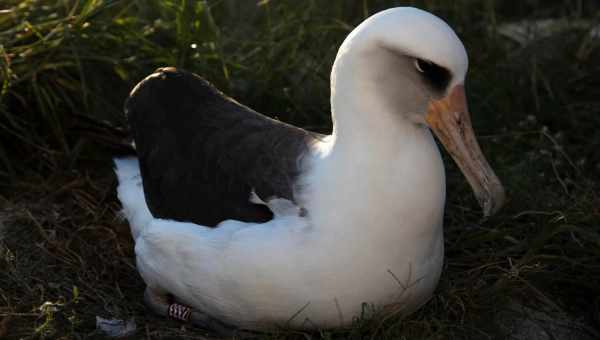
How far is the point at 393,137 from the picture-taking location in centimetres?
345

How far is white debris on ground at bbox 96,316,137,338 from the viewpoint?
12.9 feet

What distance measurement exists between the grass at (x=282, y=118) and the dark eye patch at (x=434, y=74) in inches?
36.5

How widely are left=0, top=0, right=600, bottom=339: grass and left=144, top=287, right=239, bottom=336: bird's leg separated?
0.16 ft

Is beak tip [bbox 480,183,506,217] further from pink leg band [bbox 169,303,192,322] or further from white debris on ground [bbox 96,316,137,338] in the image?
white debris on ground [bbox 96,316,137,338]

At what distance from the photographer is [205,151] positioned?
4.07 metres

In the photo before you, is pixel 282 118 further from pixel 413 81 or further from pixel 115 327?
pixel 413 81

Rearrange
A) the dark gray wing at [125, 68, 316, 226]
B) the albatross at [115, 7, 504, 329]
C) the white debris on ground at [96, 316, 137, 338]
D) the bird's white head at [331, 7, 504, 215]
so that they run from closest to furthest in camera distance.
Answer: the bird's white head at [331, 7, 504, 215] < the albatross at [115, 7, 504, 329] < the dark gray wing at [125, 68, 316, 226] < the white debris on ground at [96, 316, 137, 338]

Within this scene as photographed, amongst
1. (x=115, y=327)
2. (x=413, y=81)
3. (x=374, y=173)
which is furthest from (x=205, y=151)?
(x=413, y=81)

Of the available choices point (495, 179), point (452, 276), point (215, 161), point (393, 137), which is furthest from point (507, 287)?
point (215, 161)

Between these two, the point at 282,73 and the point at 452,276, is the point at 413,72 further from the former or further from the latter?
the point at 282,73

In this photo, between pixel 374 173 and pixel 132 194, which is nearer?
pixel 374 173

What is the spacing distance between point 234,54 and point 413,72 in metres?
2.26

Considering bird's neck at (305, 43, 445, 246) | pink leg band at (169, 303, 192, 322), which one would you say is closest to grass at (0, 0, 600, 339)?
pink leg band at (169, 303, 192, 322)

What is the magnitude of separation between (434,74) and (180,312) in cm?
148
